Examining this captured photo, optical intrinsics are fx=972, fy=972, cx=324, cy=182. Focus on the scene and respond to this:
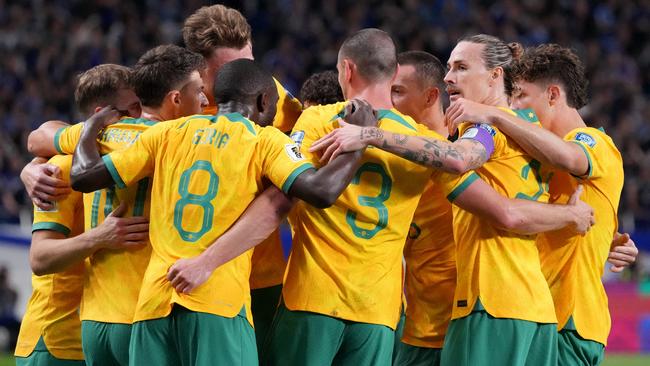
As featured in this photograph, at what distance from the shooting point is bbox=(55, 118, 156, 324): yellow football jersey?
5645 millimetres

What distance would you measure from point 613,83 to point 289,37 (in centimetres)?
712

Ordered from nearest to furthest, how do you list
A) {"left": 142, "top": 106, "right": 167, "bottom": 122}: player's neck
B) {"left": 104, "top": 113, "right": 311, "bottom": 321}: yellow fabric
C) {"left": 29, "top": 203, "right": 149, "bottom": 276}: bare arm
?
1. {"left": 104, "top": 113, "right": 311, "bottom": 321}: yellow fabric
2. {"left": 29, "top": 203, "right": 149, "bottom": 276}: bare arm
3. {"left": 142, "top": 106, "right": 167, "bottom": 122}: player's neck

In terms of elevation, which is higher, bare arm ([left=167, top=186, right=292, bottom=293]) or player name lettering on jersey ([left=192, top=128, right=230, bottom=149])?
player name lettering on jersey ([left=192, top=128, right=230, bottom=149])

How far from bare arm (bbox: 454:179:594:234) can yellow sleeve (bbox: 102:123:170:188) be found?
1.76 metres

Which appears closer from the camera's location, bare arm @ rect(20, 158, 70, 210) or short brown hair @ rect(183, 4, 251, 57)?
bare arm @ rect(20, 158, 70, 210)

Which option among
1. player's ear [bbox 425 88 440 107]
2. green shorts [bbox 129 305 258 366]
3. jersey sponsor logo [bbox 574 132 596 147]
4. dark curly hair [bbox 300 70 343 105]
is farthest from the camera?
dark curly hair [bbox 300 70 343 105]

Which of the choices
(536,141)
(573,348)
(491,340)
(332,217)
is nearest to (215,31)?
(332,217)

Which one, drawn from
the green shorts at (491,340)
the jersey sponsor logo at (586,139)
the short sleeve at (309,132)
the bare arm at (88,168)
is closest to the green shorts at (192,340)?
the bare arm at (88,168)

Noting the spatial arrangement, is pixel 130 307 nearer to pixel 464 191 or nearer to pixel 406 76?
pixel 464 191

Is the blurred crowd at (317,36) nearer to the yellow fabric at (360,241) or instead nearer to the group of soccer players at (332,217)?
the group of soccer players at (332,217)

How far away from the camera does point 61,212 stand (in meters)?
6.11

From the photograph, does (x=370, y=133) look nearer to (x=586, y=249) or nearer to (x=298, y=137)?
(x=298, y=137)

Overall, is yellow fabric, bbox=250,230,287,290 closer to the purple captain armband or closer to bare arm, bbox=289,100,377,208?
bare arm, bbox=289,100,377,208

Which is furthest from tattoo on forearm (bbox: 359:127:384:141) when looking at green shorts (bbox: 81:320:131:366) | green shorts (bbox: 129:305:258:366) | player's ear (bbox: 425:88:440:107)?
green shorts (bbox: 81:320:131:366)
